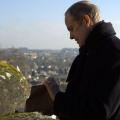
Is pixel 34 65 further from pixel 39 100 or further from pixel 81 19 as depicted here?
pixel 81 19

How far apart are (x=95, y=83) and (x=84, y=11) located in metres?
0.52

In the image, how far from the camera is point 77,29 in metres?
3.53

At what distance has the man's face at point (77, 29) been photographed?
11.5ft

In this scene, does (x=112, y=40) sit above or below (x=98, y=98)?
above

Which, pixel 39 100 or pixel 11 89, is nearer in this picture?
pixel 39 100

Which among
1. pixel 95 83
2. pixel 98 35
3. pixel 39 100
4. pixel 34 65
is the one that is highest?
pixel 98 35

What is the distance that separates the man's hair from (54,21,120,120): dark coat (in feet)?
0.21

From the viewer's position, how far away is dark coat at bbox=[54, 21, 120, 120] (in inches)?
128

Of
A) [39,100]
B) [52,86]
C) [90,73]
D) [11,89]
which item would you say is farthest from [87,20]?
[11,89]

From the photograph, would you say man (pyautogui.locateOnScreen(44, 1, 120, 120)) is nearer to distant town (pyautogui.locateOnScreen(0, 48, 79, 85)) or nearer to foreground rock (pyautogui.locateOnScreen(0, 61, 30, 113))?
distant town (pyautogui.locateOnScreen(0, 48, 79, 85))

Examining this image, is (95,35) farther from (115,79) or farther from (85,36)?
(115,79)

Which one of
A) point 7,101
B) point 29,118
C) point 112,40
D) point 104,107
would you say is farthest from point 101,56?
point 7,101

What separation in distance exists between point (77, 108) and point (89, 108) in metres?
0.09

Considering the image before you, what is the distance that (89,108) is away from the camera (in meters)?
3.27
